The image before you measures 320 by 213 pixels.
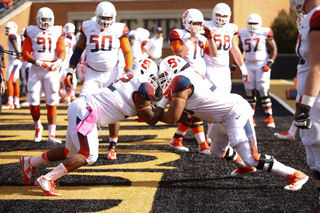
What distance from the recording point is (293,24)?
24250 millimetres

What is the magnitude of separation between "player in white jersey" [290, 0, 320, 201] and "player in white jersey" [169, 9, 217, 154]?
8.59 ft

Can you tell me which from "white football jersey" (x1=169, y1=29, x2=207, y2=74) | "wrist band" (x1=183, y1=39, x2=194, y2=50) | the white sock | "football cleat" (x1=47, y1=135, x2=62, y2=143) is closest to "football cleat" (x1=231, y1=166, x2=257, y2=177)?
the white sock

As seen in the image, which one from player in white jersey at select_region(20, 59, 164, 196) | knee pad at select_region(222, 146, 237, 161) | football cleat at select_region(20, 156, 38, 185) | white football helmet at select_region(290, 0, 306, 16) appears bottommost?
football cleat at select_region(20, 156, 38, 185)

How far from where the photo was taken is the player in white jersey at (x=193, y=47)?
6652 mm

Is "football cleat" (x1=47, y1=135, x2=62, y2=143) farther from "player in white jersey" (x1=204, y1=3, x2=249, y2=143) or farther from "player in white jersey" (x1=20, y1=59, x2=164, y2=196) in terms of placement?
"player in white jersey" (x1=20, y1=59, x2=164, y2=196)

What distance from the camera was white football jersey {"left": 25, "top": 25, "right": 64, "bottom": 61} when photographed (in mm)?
7562

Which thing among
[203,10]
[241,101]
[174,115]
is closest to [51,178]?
[174,115]

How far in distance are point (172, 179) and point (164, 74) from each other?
125 centimetres

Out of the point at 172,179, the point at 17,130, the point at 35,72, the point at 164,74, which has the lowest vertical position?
the point at 17,130

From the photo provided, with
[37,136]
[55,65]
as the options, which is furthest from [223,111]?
[37,136]

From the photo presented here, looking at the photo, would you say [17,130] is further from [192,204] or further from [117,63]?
[192,204]

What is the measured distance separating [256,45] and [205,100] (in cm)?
486

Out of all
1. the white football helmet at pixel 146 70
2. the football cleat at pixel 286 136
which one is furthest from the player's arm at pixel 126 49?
the football cleat at pixel 286 136

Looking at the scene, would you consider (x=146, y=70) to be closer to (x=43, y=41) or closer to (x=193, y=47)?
(x=193, y=47)
